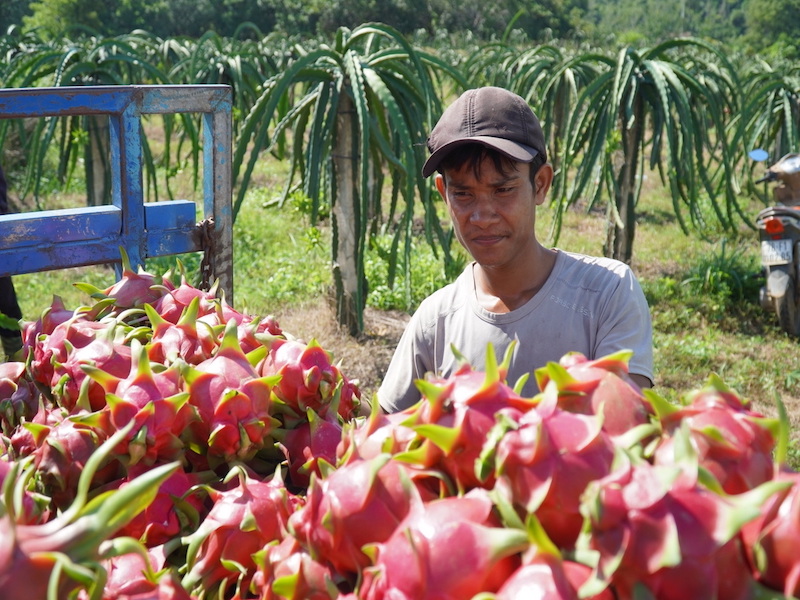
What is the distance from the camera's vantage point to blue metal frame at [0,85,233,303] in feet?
5.80

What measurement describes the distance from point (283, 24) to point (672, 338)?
1195 inches

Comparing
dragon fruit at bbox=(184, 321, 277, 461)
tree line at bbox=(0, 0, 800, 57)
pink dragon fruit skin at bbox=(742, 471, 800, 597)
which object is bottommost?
dragon fruit at bbox=(184, 321, 277, 461)

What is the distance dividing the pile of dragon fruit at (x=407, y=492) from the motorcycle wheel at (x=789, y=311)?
482 cm

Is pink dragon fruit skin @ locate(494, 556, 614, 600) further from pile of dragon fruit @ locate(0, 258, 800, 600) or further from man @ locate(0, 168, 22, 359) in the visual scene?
man @ locate(0, 168, 22, 359)

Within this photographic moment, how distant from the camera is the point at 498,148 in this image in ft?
4.88

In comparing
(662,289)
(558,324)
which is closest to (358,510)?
(558,324)

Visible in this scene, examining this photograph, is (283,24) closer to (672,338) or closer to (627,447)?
(672,338)

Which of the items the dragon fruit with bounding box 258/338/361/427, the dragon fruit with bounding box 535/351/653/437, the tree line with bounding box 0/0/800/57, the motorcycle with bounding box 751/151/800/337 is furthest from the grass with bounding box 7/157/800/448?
the tree line with bounding box 0/0/800/57

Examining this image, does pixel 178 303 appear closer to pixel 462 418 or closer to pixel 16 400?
pixel 16 400

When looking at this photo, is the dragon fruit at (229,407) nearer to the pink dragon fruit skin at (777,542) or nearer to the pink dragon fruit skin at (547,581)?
the pink dragon fruit skin at (547,581)

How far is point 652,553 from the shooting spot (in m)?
0.63

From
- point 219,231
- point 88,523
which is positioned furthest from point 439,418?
point 219,231

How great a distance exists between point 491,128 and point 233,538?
905 millimetres

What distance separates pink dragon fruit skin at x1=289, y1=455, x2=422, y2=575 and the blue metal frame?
1228 millimetres
